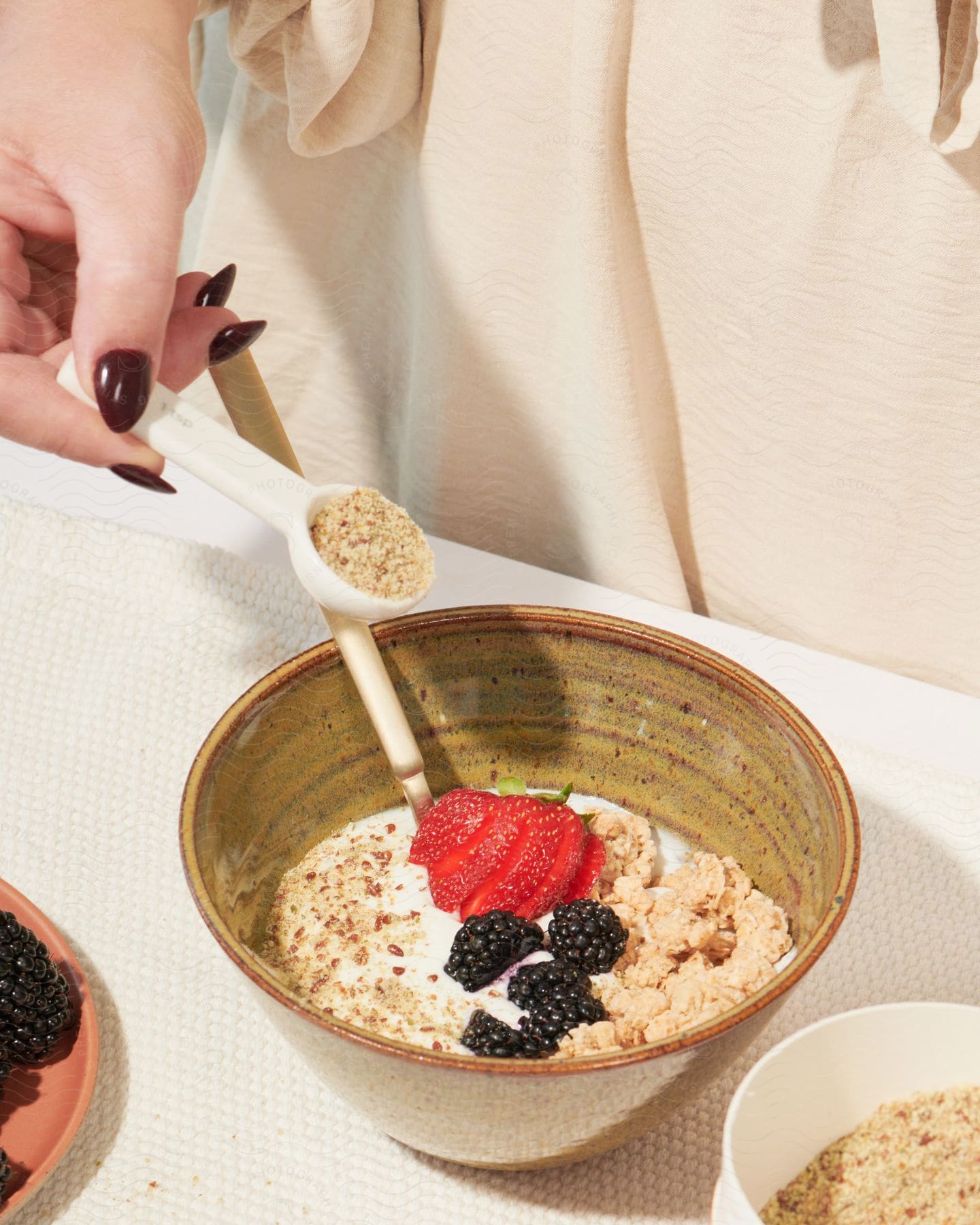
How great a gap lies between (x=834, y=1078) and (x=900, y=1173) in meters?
0.05

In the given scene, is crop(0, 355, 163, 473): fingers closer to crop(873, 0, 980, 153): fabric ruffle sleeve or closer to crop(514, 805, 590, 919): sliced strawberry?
crop(514, 805, 590, 919): sliced strawberry

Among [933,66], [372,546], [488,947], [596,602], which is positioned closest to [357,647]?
[372,546]

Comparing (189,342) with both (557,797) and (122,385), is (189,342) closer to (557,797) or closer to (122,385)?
(122,385)

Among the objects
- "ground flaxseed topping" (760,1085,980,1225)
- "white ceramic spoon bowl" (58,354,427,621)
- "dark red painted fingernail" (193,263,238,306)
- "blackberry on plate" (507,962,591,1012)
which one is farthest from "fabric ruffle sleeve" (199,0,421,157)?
"ground flaxseed topping" (760,1085,980,1225)

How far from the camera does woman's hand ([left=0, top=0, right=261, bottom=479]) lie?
587mm

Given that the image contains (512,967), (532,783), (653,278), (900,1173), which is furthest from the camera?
(653,278)

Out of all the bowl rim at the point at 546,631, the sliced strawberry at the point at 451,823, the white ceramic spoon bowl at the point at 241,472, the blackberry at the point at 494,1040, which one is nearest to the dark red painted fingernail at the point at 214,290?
the white ceramic spoon bowl at the point at 241,472

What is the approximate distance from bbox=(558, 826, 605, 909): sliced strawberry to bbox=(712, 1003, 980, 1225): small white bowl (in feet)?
0.55

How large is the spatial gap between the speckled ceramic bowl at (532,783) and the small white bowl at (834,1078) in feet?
0.07

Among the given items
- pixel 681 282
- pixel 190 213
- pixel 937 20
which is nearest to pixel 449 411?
pixel 681 282

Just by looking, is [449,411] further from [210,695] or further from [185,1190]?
[185,1190]

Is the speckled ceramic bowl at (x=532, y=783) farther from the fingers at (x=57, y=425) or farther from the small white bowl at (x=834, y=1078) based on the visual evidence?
the fingers at (x=57, y=425)

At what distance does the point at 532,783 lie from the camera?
0.76 meters

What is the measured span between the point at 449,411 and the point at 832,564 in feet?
1.10
